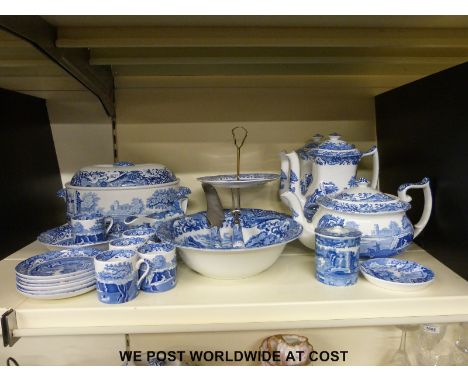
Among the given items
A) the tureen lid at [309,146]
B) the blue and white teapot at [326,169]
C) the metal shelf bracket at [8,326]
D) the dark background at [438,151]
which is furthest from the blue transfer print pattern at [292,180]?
the metal shelf bracket at [8,326]

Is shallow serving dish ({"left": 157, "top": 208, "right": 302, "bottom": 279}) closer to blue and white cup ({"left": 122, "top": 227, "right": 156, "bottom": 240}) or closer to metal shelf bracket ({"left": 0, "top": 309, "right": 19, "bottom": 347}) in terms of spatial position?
blue and white cup ({"left": 122, "top": 227, "right": 156, "bottom": 240})

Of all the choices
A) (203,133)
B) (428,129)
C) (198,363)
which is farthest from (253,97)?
(198,363)

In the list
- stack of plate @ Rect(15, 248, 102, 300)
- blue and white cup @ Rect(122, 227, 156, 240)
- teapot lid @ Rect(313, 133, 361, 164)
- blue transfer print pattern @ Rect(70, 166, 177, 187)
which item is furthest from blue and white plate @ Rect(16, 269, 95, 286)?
teapot lid @ Rect(313, 133, 361, 164)

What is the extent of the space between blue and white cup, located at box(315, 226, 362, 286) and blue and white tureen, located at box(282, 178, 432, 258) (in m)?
0.05

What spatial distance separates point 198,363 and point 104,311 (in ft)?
1.57

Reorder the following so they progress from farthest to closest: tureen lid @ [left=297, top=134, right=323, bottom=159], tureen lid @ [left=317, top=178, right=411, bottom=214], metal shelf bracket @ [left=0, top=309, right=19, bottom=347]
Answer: tureen lid @ [left=297, top=134, right=323, bottom=159]
tureen lid @ [left=317, top=178, right=411, bottom=214]
metal shelf bracket @ [left=0, top=309, right=19, bottom=347]

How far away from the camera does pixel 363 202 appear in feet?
1.91

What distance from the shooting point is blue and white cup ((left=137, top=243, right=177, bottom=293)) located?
505mm

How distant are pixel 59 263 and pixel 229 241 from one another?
27cm

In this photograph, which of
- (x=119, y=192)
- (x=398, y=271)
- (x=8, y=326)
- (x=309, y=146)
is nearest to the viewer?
(x=8, y=326)

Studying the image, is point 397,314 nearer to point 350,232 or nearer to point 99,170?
point 350,232

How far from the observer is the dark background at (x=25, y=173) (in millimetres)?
670

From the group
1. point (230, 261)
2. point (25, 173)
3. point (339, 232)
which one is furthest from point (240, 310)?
point (25, 173)

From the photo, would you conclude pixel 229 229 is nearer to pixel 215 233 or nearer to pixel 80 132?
pixel 215 233
